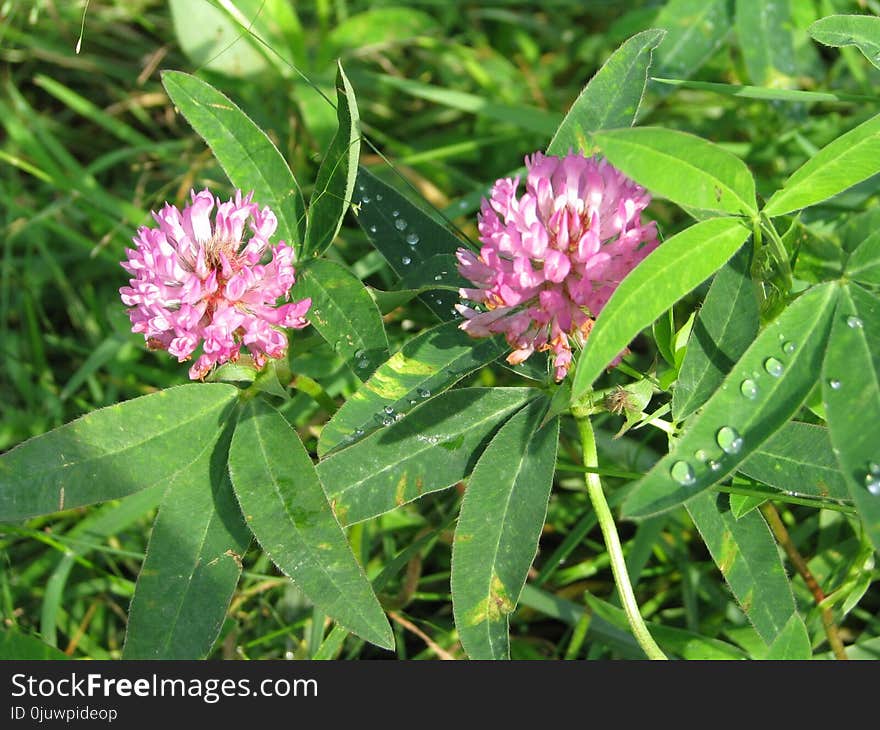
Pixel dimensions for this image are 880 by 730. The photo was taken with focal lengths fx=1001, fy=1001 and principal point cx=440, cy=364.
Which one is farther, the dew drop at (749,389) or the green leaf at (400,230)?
the green leaf at (400,230)

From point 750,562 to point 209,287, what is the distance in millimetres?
1176

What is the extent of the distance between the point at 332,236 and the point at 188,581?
77 centimetres

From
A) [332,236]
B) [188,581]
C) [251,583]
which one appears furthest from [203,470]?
[251,583]

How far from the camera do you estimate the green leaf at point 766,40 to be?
9.59 ft

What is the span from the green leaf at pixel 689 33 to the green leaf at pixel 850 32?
0.91m

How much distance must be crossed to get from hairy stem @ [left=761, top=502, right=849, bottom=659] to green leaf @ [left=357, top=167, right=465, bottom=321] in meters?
0.92

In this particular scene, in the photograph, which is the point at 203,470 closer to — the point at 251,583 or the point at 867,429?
the point at 251,583

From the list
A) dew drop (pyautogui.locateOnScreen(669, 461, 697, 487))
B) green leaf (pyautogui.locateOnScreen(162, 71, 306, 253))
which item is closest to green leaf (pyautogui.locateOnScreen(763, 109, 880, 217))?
dew drop (pyautogui.locateOnScreen(669, 461, 697, 487))

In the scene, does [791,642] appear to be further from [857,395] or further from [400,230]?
[400,230]

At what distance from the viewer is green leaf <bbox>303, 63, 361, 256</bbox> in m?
1.99

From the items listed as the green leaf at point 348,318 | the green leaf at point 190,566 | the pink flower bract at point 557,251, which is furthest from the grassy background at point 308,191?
the pink flower bract at point 557,251

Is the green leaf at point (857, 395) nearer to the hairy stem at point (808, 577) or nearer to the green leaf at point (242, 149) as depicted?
the hairy stem at point (808, 577)

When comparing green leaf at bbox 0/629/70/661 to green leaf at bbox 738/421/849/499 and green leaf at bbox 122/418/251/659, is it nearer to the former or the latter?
green leaf at bbox 122/418/251/659

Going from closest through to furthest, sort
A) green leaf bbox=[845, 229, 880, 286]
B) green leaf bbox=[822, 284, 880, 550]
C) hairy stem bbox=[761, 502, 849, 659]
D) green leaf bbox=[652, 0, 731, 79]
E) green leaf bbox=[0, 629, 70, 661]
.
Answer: green leaf bbox=[822, 284, 880, 550], green leaf bbox=[845, 229, 880, 286], green leaf bbox=[0, 629, 70, 661], hairy stem bbox=[761, 502, 849, 659], green leaf bbox=[652, 0, 731, 79]
